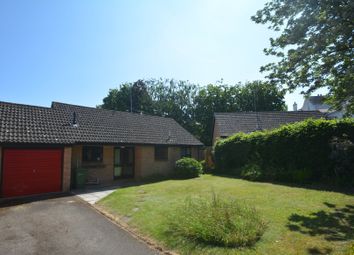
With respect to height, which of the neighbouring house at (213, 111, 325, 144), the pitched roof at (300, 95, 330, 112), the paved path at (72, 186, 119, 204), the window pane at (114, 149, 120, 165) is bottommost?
the paved path at (72, 186, 119, 204)

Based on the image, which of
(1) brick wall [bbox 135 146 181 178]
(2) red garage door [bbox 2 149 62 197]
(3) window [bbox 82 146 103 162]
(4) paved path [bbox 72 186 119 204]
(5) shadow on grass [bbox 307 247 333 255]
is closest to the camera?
(5) shadow on grass [bbox 307 247 333 255]

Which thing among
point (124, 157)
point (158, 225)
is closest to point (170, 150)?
point (124, 157)

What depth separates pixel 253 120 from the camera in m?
33.6

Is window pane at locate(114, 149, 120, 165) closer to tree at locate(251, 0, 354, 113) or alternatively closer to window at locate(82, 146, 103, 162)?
window at locate(82, 146, 103, 162)

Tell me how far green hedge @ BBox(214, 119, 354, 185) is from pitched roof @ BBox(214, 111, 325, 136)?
1224 cm

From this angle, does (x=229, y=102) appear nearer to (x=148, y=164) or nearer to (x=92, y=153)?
(x=148, y=164)

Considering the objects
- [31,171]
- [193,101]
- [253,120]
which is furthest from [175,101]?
[31,171]

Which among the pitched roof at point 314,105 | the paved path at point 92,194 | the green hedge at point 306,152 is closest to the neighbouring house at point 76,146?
the paved path at point 92,194

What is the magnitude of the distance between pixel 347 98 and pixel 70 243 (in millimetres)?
13355

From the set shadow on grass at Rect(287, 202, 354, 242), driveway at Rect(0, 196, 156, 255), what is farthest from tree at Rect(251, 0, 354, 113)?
driveway at Rect(0, 196, 156, 255)

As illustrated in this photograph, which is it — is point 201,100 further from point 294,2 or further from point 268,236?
point 268,236

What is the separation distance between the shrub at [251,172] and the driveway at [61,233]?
1041 centimetres

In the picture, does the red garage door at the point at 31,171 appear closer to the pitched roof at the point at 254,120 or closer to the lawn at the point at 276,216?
the lawn at the point at 276,216

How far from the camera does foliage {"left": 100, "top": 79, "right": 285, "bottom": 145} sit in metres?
48.7
